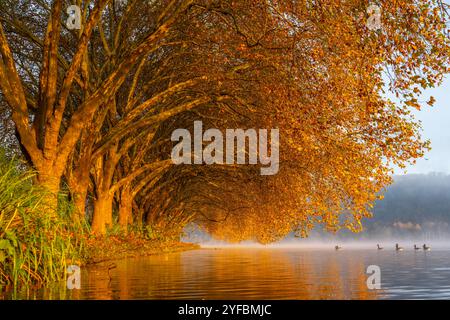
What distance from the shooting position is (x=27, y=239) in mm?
13242

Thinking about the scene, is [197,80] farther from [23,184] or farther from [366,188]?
[23,184]

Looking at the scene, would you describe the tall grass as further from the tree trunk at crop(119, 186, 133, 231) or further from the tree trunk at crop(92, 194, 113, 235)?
the tree trunk at crop(119, 186, 133, 231)

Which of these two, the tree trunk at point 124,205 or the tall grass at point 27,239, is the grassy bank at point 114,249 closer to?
the tree trunk at point 124,205

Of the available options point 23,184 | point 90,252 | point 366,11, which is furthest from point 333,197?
point 23,184

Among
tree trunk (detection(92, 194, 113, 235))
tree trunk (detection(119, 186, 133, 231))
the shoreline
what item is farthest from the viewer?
tree trunk (detection(119, 186, 133, 231))

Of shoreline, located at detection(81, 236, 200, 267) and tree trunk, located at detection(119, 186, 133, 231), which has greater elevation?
tree trunk, located at detection(119, 186, 133, 231)

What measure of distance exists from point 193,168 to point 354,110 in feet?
77.7

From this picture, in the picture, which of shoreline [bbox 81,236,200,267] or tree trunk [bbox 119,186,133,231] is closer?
shoreline [bbox 81,236,200,267]

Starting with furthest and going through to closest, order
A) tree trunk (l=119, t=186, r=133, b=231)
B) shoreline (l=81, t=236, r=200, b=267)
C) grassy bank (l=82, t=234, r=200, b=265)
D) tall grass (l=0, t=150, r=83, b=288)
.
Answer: tree trunk (l=119, t=186, r=133, b=231), grassy bank (l=82, t=234, r=200, b=265), shoreline (l=81, t=236, r=200, b=267), tall grass (l=0, t=150, r=83, b=288)

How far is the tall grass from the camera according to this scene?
1278 centimetres

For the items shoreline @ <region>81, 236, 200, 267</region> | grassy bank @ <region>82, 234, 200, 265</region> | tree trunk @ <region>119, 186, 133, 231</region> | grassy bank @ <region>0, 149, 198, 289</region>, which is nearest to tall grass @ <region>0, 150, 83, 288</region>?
grassy bank @ <region>0, 149, 198, 289</region>

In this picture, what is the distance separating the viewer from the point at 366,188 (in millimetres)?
23984

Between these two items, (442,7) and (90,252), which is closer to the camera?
(442,7)
